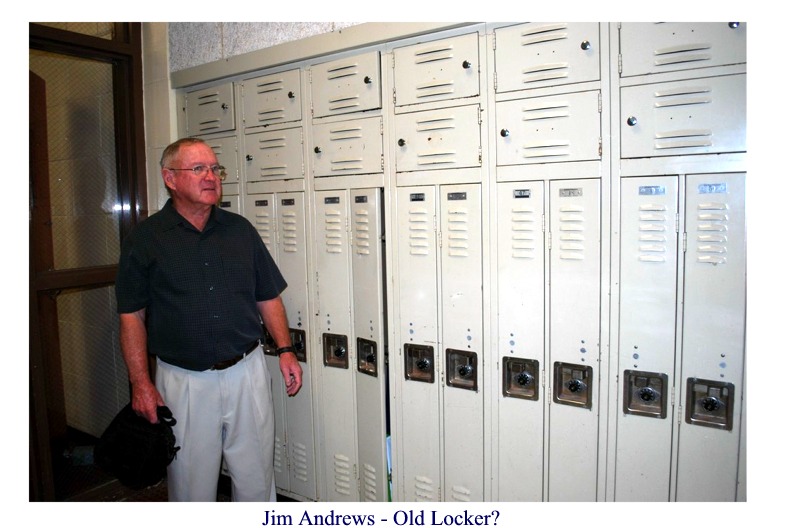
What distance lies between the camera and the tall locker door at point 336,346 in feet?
10.6

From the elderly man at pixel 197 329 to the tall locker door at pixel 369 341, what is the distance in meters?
0.58

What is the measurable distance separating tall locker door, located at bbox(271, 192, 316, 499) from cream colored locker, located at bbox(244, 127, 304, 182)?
0.50 ft

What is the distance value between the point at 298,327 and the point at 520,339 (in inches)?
56.9

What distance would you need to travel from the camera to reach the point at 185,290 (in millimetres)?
2752

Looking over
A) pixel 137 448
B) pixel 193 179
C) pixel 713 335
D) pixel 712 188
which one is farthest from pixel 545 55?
pixel 137 448

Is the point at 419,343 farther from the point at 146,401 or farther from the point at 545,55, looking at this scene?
the point at 545,55

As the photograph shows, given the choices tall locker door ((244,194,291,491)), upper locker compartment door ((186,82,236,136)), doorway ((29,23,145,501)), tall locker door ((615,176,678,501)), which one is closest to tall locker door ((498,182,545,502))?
tall locker door ((615,176,678,501))

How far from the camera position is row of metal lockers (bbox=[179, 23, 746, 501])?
2.29 metres

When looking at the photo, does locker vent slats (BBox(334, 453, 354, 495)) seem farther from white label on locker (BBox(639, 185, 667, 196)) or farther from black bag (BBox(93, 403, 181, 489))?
white label on locker (BBox(639, 185, 667, 196))

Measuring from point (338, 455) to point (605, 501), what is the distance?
5.23 feet

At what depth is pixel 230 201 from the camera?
3672 mm
